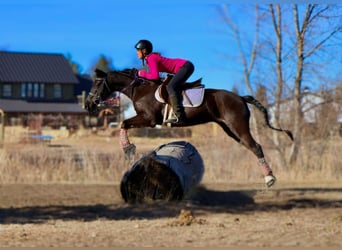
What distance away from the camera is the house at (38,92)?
40312 millimetres

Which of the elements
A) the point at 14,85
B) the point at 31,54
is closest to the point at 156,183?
the point at 14,85

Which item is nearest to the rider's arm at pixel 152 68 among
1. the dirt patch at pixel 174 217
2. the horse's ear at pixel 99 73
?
the horse's ear at pixel 99 73

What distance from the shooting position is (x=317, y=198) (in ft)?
57.4

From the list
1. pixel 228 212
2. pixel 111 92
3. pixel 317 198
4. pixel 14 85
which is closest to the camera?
pixel 111 92

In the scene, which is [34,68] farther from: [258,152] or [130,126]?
[258,152]

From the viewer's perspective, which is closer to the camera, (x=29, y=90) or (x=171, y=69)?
(x=171, y=69)

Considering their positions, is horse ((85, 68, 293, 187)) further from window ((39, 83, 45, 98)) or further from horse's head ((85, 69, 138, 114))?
window ((39, 83, 45, 98))

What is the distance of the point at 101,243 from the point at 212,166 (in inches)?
445

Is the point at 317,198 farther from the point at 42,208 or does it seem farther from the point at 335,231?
the point at 42,208

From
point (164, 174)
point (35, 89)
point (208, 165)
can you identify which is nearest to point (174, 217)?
point (164, 174)

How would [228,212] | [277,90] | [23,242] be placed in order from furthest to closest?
1. [277,90]
2. [228,212]
3. [23,242]

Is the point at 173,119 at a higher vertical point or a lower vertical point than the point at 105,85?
lower

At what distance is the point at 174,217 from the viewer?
46.0 feet

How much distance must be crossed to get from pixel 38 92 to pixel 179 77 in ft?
123
